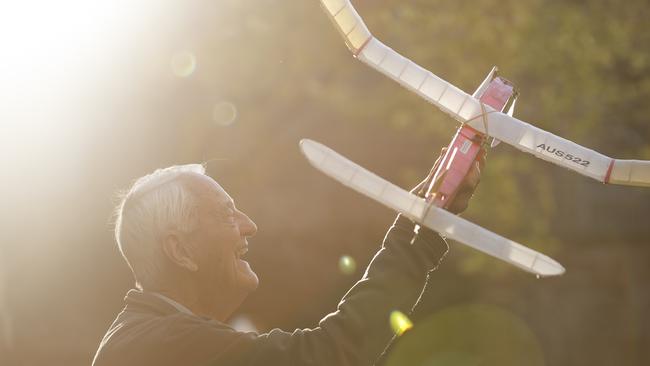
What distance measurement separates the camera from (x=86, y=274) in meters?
16.6

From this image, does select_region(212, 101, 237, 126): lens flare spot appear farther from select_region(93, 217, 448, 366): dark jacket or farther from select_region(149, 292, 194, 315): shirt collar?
select_region(93, 217, 448, 366): dark jacket

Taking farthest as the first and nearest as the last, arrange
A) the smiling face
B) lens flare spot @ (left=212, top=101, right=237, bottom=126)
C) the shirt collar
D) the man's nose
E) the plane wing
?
lens flare spot @ (left=212, top=101, right=237, bottom=126), the man's nose, the smiling face, the shirt collar, the plane wing

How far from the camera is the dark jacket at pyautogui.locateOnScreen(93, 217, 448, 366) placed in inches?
106

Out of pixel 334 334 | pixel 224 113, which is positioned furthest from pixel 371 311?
pixel 224 113

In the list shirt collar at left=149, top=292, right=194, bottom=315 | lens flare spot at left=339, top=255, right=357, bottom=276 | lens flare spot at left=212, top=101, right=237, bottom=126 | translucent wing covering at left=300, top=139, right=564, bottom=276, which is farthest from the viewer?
lens flare spot at left=339, top=255, right=357, bottom=276

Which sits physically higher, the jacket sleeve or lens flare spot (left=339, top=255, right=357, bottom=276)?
lens flare spot (left=339, top=255, right=357, bottom=276)

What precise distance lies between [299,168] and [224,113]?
1713mm

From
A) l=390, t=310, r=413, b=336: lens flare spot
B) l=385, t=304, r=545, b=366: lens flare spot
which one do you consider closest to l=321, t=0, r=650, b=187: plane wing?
l=390, t=310, r=413, b=336: lens flare spot

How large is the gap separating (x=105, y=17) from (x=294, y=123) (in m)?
3.71

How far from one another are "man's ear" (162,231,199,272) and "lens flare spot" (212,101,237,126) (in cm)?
1244

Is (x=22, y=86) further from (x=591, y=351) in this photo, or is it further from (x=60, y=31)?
(x=591, y=351)

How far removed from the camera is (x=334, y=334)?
8.85ft

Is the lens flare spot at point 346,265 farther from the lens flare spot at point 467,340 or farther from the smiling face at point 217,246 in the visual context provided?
the smiling face at point 217,246

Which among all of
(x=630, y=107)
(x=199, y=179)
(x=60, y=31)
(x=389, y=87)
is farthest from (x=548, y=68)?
(x=199, y=179)
